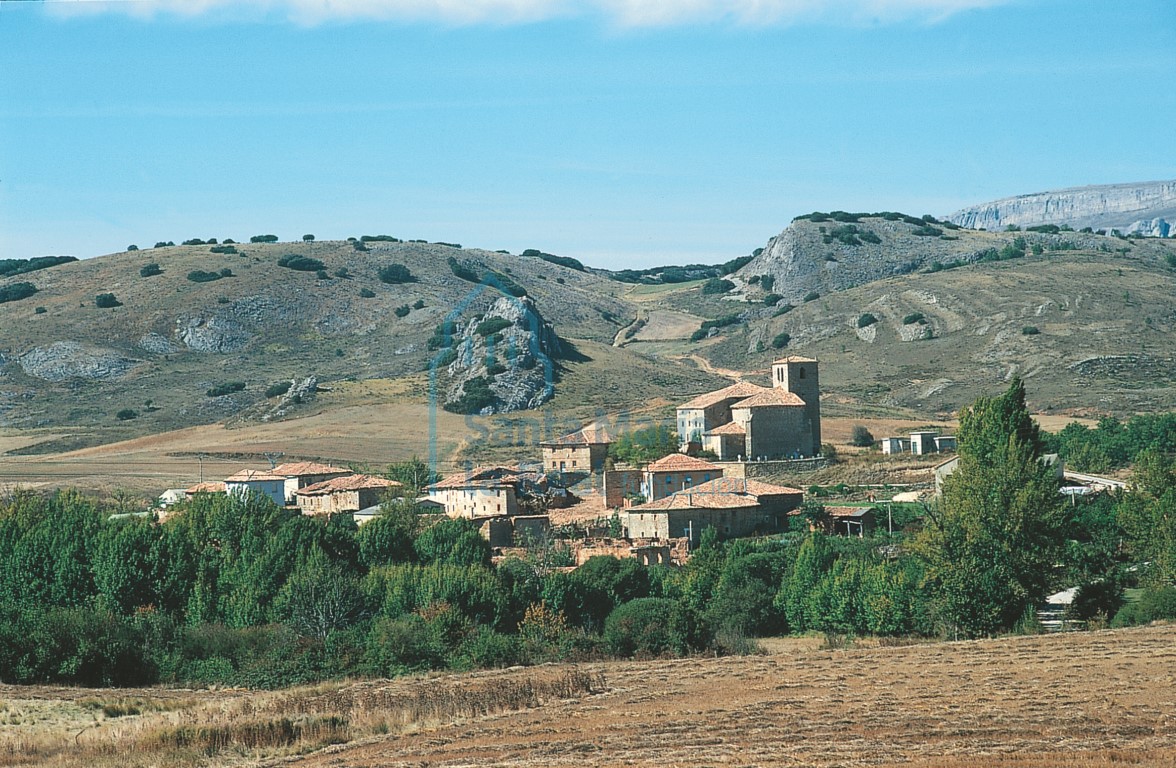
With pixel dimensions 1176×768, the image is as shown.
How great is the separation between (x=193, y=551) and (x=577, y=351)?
67.1 metres

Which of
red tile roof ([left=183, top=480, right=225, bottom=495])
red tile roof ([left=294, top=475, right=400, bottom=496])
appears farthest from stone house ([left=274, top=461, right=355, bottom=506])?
red tile roof ([left=183, top=480, right=225, bottom=495])

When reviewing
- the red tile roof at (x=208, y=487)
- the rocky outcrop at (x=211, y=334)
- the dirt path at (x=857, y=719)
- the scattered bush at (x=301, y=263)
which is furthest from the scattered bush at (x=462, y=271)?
the dirt path at (x=857, y=719)

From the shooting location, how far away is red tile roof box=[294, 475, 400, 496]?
58.8 metres

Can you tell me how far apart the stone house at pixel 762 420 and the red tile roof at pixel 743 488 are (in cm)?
714

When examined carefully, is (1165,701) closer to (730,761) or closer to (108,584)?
(730,761)

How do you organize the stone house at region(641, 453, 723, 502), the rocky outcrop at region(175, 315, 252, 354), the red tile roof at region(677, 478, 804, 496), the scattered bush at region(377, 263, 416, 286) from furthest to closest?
the scattered bush at region(377, 263, 416, 286), the rocky outcrop at region(175, 315, 252, 354), the stone house at region(641, 453, 723, 502), the red tile roof at region(677, 478, 804, 496)

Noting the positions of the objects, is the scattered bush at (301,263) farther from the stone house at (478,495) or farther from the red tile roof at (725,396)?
the stone house at (478,495)

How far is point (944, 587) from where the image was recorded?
37.1m

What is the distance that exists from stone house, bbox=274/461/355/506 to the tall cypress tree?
3134 centimetres

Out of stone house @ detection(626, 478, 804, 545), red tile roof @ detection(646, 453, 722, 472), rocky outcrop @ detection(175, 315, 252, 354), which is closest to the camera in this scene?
stone house @ detection(626, 478, 804, 545)

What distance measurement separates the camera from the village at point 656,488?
5008 cm

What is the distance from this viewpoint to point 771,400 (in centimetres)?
6384

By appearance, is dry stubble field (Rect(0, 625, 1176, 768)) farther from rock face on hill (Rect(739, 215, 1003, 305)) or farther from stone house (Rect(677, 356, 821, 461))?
rock face on hill (Rect(739, 215, 1003, 305))

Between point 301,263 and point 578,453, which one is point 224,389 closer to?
point 301,263
